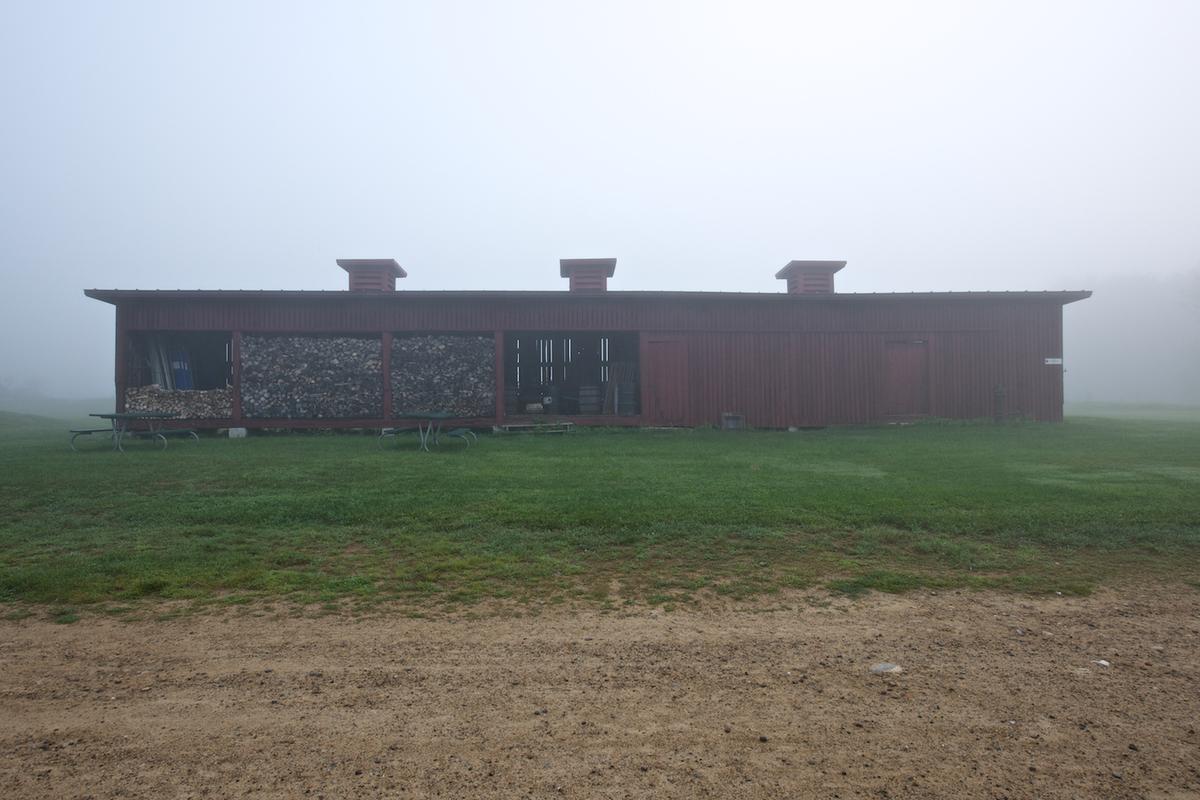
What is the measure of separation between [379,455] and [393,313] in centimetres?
711

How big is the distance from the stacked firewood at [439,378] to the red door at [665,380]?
442 cm

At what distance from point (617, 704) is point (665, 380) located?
16.7 metres

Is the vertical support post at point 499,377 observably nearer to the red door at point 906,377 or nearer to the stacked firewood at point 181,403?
the stacked firewood at point 181,403

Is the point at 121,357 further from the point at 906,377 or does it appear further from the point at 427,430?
the point at 906,377

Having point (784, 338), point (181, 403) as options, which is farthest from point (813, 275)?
point (181, 403)

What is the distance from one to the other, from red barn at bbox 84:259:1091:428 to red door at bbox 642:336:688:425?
29 mm

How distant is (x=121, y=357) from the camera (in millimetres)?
19219

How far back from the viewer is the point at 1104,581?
580 cm

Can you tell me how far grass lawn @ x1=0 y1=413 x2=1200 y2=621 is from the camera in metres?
5.78

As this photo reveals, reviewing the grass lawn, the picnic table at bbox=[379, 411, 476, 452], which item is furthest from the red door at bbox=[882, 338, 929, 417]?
the picnic table at bbox=[379, 411, 476, 452]

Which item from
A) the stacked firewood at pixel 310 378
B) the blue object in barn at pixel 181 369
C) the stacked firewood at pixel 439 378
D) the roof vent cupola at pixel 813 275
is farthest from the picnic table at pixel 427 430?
the roof vent cupola at pixel 813 275

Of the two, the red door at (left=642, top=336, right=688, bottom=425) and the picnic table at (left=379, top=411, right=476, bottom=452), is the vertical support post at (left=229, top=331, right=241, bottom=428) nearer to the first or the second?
the picnic table at (left=379, top=411, right=476, bottom=452)

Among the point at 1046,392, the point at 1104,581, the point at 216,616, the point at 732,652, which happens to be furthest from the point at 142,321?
the point at 1046,392

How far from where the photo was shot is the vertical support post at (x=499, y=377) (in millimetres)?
19703
